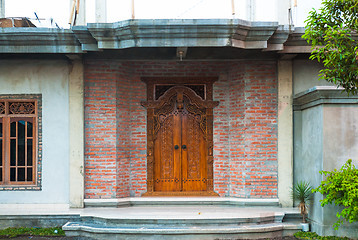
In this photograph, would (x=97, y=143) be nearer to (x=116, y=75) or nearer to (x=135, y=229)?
(x=116, y=75)

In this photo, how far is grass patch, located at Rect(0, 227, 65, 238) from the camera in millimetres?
8594

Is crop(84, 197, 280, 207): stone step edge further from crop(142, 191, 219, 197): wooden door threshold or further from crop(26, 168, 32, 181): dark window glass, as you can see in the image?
crop(26, 168, 32, 181): dark window glass

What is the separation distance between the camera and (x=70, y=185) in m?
9.63

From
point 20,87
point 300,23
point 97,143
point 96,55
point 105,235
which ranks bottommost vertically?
point 105,235

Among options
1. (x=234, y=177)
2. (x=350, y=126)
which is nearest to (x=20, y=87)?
(x=234, y=177)

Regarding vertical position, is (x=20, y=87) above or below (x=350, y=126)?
above

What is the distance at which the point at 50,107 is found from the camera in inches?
382

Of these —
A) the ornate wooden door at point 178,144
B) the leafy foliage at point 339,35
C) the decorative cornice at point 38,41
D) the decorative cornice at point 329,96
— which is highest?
the decorative cornice at point 38,41

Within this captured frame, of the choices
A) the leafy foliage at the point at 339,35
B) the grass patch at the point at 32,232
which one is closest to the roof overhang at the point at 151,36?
the leafy foliage at the point at 339,35

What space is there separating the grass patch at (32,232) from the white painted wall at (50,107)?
92cm

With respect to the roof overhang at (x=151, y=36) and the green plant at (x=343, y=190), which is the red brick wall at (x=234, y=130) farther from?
the green plant at (x=343, y=190)

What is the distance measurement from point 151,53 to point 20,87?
111 inches

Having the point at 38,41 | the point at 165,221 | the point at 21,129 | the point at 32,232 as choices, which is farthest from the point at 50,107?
the point at 165,221

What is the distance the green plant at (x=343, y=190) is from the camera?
7.41 metres
